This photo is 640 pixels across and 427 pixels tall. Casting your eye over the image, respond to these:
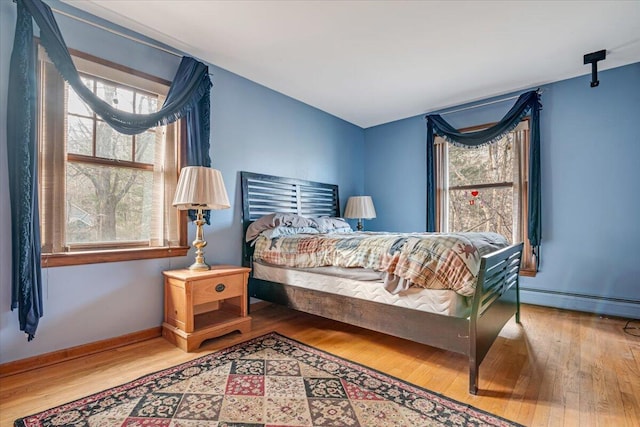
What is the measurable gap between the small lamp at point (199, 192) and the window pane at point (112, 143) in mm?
505

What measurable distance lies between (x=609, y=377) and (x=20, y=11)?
4.33 metres

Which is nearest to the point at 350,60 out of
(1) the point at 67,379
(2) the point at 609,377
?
(2) the point at 609,377

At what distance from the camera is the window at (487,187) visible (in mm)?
3633

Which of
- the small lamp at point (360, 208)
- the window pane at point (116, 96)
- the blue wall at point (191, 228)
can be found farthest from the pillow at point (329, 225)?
the window pane at point (116, 96)

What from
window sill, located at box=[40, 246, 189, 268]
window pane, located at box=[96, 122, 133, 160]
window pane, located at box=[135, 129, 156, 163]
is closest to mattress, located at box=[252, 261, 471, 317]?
window sill, located at box=[40, 246, 189, 268]

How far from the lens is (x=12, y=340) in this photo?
1923 mm

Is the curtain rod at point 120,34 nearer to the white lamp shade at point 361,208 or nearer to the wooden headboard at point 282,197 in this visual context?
the wooden headboard at point 282,197

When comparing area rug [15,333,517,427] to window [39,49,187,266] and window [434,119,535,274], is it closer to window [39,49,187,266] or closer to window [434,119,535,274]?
window [39,49,187,266]

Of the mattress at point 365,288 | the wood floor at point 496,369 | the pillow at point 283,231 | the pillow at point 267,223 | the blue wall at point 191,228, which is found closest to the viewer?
the wood floor at point 496,369

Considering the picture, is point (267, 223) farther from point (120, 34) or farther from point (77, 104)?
point (120, 34)

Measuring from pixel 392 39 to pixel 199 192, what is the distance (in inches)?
81.7

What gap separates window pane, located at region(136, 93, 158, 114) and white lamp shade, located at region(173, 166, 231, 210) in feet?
2.20

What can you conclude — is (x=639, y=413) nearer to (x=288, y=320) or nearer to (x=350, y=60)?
(x=288, y=320)

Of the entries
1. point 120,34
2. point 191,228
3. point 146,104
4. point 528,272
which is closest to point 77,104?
point 146,104
